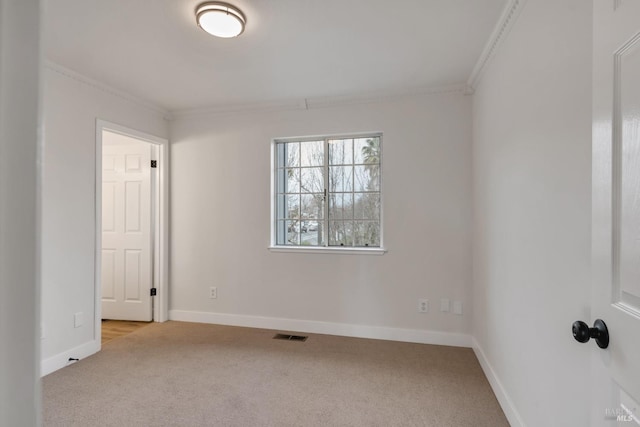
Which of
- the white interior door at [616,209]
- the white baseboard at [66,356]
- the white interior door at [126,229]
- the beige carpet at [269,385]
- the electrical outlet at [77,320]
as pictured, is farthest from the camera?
the white interior door at [126,229]

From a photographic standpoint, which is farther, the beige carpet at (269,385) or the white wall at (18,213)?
the beige carpet at (269,385)

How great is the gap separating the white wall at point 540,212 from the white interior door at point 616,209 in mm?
274

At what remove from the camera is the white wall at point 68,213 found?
8.20 ft

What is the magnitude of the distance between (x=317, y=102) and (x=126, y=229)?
8.72ft

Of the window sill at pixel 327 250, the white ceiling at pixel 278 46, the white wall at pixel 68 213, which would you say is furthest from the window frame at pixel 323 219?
the white wall at pixel 68 213

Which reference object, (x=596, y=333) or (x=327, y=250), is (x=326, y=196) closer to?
(x=327, y=250)

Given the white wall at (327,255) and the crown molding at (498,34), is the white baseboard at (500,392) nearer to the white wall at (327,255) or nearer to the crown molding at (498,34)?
the white wall at (327,255)

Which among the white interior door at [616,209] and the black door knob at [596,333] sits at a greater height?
the white interior door at [616,209]

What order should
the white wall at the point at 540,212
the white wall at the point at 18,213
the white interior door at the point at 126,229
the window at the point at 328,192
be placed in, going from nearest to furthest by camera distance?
the white wall at the point at 18,213, the white wall at the point at 540,212, the window at the point at 328,192, the white interior door at the point at 126,229

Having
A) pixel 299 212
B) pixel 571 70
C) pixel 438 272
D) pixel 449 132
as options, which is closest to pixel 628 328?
pixel 571 70

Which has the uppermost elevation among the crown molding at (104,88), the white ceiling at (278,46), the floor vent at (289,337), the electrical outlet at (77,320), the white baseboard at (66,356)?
the white ceiling at (278,46)

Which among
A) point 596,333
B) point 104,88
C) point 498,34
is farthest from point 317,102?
point 596,333

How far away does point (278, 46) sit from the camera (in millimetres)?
2256

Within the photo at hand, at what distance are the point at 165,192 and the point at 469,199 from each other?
3.27 metres
